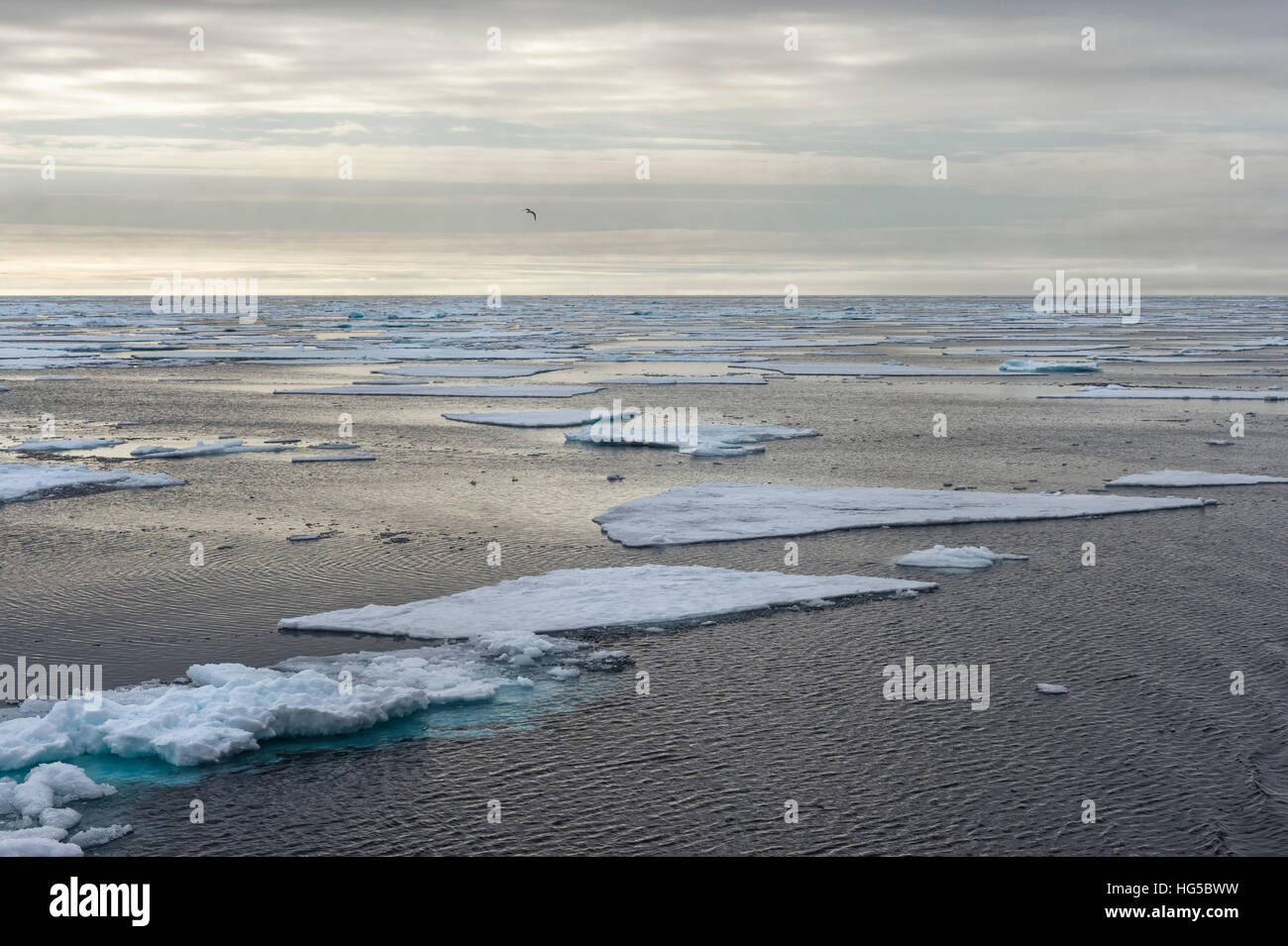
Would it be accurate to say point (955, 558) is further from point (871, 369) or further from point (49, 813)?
point (871, 369)

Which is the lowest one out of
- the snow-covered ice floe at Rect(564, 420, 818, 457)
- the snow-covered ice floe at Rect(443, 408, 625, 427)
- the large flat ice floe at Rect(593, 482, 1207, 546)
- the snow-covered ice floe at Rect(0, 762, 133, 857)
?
the snow-covered ice floe at Rect(0, 762, 133, 857)

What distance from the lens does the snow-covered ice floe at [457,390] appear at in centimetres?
3234

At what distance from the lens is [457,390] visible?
110 feet

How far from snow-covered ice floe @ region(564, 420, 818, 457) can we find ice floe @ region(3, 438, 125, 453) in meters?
8.43

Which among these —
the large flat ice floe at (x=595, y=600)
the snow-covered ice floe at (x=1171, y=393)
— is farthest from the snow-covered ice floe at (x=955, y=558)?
the snow-covered ice floe at (x=1171, y=393)

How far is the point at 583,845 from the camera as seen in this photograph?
6719 mm

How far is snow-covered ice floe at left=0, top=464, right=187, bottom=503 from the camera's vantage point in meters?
17.0

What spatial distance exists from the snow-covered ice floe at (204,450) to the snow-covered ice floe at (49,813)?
13.8 meters

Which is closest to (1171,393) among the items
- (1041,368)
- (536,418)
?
(1041,368)

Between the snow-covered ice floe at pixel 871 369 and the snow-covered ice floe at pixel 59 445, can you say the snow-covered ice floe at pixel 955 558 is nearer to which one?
the snow-covered ice floe at pixel 59 445

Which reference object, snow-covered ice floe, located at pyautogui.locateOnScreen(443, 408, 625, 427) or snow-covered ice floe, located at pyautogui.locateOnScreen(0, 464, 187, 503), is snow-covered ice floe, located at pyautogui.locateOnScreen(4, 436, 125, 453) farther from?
snow-covered ice floe, located at pyautogui.locateOnScreen(443, 408, 625, 427)

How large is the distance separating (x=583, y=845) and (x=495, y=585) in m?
5.25

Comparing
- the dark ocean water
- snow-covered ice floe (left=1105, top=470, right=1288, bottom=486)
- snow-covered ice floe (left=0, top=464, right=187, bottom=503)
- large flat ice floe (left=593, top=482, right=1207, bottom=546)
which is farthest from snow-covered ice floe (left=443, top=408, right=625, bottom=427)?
snow-covered ice floe (left=1105, top=470, right=1288, bottom=486)

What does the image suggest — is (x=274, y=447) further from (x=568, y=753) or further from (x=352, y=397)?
(x=568, y=753)
